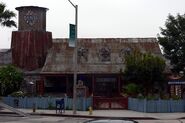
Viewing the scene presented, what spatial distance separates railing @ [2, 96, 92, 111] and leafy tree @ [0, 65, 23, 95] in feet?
15.8

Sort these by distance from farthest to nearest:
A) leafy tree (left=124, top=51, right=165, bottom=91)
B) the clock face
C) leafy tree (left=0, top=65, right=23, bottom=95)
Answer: the clock face
leafy tree (left=0, top=65, right=23, bottom=95)
leafy tree (left=124, top=51, right=165, bottom=91)

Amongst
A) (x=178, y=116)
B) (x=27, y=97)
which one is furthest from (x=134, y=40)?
(x=178, y=116)

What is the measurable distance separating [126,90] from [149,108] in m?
7.96

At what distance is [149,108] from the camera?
42.0 meters

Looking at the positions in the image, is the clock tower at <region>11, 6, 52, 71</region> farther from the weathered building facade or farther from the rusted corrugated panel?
the weathered building facade

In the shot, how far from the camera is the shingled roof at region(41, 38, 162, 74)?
58812mm

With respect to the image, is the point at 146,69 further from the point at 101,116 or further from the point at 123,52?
the point at 101,116

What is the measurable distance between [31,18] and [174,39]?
18.4 metres

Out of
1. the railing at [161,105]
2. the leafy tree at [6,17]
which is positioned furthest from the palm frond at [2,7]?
the railing at [161,105]

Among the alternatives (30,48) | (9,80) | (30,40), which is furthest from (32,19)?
(9,80)

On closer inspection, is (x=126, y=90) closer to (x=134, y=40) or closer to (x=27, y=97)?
(x=27, y=97)

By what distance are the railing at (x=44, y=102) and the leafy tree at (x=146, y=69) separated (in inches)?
262

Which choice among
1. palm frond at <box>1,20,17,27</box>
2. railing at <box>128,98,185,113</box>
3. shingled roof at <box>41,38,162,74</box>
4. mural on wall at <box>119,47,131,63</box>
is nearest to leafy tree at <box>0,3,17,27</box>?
palm frond at <box>1,20,17,27</box>

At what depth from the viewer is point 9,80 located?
53.1 metres
